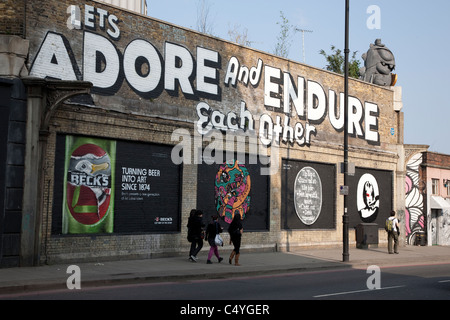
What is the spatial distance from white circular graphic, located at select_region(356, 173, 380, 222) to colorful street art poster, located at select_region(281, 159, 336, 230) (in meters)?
2.33

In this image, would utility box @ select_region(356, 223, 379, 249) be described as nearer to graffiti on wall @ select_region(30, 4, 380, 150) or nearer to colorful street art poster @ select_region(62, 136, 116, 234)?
graffiti on wall @ select_region(30, 4, 380, 150)

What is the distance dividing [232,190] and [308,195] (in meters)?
5.07

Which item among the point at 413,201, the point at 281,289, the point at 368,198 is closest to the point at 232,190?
the point at 368,198

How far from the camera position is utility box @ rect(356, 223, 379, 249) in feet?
93.5

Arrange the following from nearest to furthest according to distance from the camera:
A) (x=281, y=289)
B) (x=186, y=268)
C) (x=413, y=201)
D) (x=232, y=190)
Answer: (x=281, y=289) → (x=186, y=268) → (x=232, y=190) → (x=413, y=201)

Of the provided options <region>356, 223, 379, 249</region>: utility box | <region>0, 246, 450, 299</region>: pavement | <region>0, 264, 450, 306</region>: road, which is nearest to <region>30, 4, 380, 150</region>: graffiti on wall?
<region>356, 223, 379, 249</region>: utility box

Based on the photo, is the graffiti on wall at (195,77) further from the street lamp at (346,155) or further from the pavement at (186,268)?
the pavement at (186,268)

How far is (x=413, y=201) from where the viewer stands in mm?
33188

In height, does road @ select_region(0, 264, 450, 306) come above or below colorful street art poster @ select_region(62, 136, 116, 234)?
below

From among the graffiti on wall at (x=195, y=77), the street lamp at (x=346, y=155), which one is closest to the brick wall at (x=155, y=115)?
the graffiti on wall at (x=195, y=77)

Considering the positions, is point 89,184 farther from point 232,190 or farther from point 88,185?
point 232,190

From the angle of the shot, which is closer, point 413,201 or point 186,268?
point 186,268
